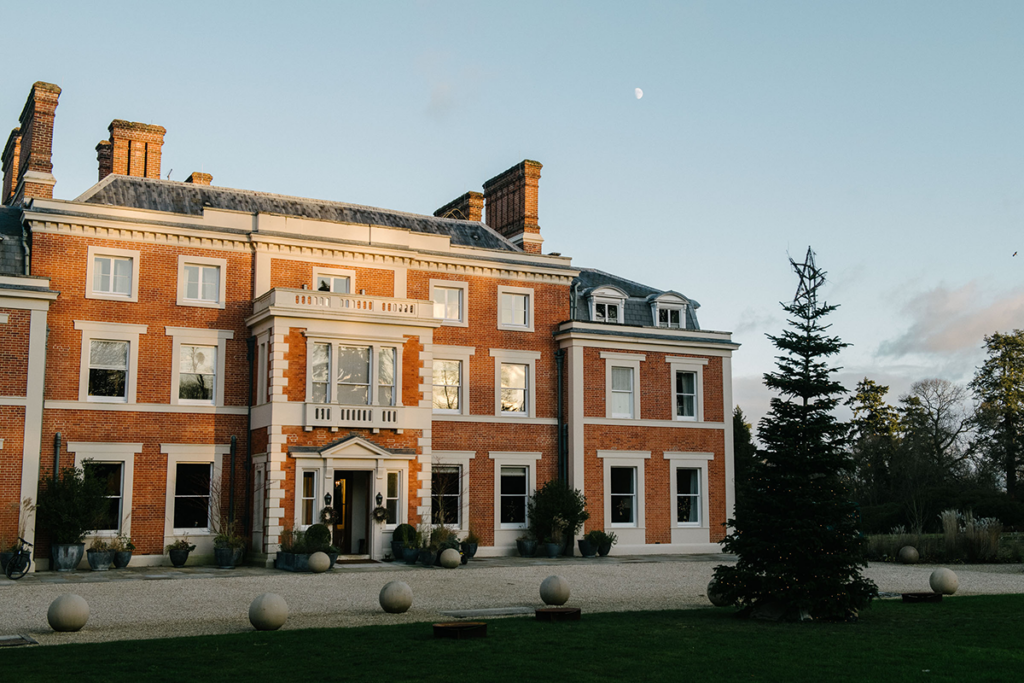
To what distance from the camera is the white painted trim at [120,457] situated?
25938 millimetres

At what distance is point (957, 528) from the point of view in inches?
1119

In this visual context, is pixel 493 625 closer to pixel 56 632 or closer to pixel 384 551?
pixel 56 632

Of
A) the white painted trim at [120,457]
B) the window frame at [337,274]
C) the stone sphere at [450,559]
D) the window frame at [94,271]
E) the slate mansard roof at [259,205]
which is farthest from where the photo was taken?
the window frame at [337,274]

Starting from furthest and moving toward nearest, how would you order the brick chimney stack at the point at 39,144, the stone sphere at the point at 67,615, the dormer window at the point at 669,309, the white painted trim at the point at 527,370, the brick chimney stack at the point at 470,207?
the brick chimney stack at the point at 470,207
the dormer window at the point at 669,309
the white painted trim at the point at 527,370
the brick chimney stack at the point at 39,144
the stone sphere at the point at 67,615

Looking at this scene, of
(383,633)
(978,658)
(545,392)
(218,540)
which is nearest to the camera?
(978,658)

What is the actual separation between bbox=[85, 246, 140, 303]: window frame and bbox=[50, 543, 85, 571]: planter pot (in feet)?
21.7

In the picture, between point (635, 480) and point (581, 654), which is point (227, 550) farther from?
point (581, 654)

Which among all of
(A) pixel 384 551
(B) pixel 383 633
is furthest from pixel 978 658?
(A) pixel 384 551

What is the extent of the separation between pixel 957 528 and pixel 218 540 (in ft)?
67.5

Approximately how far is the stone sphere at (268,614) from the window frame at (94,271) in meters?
15.4

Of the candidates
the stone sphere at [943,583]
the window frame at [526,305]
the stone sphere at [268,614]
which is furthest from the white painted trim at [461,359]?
the stone sphere at [268,614]

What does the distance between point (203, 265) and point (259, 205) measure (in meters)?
3.33

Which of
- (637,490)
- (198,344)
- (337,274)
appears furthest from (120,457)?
(637,490)

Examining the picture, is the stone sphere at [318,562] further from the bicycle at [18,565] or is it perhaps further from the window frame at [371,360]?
the bicycle at [18,565]
